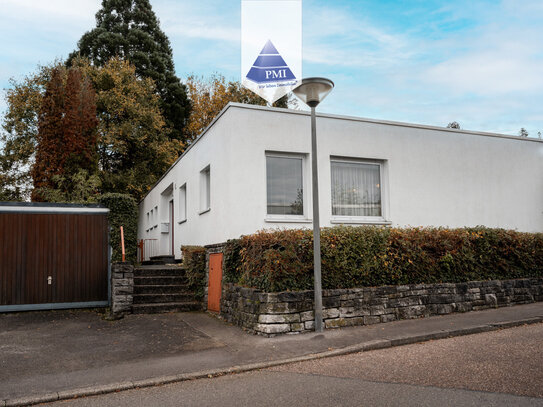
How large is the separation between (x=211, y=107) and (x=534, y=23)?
77.4 feet

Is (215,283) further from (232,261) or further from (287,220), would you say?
(287,220)

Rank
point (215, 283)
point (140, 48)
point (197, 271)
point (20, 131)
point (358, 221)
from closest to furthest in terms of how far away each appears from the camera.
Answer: point (215, 283) < point (358, 221) < point (197, 271) < point (20, 131) < point (140, 48)

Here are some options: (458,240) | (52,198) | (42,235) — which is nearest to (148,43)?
(52,198)

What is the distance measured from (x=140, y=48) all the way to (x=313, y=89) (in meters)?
28.0

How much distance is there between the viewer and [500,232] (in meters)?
10.8

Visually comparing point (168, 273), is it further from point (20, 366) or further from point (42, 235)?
point (20, 366)

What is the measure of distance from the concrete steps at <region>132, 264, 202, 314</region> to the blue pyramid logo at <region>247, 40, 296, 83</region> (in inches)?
340

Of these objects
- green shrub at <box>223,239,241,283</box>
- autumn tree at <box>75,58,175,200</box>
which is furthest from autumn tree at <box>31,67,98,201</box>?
green shrub at <box>223,239,241,283</box>

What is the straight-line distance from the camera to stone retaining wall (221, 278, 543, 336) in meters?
8.02

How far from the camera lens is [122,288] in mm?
11016

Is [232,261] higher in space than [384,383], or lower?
higher

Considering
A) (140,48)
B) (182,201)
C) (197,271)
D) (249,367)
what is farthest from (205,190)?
(140,48)

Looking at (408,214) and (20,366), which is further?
(408,214)

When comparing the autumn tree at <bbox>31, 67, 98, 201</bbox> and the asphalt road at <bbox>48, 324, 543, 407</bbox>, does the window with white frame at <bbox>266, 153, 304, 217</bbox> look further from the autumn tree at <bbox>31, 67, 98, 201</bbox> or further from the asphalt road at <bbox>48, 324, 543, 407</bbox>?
the autumn tree at <bbox>31, 67, 98, 201</bbox>
